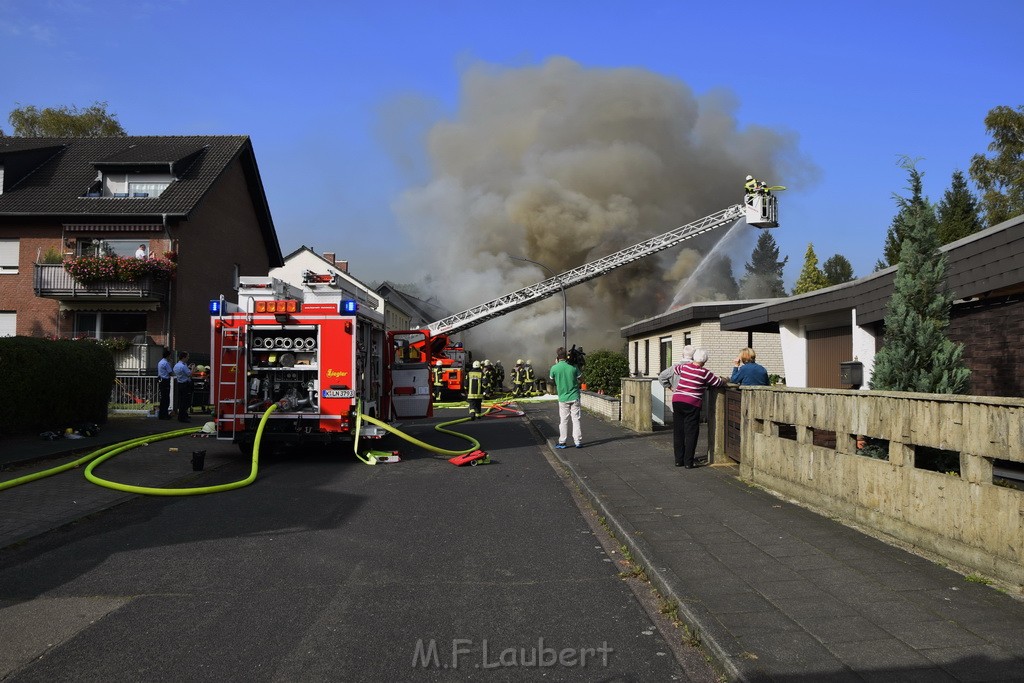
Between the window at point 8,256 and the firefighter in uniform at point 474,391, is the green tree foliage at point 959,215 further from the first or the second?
the window at point 8,256

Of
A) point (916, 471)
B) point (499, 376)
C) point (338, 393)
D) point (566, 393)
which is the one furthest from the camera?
point (499, 376)

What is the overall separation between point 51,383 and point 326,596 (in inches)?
422

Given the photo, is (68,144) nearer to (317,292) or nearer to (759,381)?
(317,292)

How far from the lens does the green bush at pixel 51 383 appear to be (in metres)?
12.4

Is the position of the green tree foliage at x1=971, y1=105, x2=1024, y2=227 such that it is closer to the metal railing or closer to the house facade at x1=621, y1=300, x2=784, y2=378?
the house facade at x1=621, y1=300, x2=784, y2=378

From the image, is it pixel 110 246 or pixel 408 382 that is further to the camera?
pixel 110 246

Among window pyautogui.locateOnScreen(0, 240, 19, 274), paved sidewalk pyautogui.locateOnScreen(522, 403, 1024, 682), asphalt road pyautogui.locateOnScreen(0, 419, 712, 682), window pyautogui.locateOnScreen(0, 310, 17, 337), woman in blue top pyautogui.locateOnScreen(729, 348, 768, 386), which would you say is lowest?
asphalt road pyautogui.locateOnScreen(0, 419, 712, 682)

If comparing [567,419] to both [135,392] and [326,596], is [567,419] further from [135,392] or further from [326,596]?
[135,392]

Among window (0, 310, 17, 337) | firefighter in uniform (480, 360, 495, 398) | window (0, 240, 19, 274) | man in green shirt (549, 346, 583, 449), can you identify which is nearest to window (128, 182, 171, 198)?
window (0, 240, 19, 274)

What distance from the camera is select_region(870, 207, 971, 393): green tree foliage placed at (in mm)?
6375

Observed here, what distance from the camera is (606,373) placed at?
26.9m

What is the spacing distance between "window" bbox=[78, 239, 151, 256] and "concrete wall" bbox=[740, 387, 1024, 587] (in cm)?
2477

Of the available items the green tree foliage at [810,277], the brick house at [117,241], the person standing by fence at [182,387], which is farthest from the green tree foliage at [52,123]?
the green tree foliage at [810,277]

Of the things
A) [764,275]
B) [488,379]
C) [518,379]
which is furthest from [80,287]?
[764,275]
